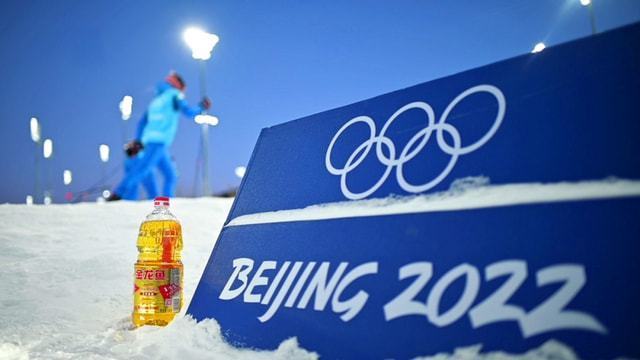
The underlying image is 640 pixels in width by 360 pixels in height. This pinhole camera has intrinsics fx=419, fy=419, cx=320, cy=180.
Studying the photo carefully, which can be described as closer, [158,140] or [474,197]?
[474,197]

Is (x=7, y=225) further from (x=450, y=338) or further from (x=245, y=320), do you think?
(x=450, y=338)

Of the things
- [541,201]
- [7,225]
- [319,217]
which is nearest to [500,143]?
[541,201]

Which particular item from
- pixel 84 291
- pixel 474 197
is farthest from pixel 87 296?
pixel 474 197

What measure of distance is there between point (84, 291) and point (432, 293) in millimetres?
2633

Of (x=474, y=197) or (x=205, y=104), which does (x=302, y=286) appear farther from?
(x=205, y=104)

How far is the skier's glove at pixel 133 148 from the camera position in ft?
26.8

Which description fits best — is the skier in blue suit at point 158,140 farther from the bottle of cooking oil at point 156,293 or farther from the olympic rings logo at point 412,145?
the olympic rings logo at point 412,145

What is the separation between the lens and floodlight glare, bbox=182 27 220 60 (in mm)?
11672

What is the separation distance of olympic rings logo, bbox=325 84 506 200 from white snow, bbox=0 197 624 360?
23cm

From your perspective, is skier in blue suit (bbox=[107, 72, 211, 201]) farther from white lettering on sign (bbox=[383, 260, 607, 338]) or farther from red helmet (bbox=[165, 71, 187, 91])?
white lettering on sign (bbox=[383, 260, 607, 338])

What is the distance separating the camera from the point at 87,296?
2.92m

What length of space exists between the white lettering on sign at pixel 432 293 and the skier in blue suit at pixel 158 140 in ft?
22.4

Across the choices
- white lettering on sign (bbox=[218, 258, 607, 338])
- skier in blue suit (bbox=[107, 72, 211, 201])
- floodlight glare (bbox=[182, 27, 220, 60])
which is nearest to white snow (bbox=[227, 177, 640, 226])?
white lettering on sign (bbox=[218, 258, 607, 338])

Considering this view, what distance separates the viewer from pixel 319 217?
1.92m
